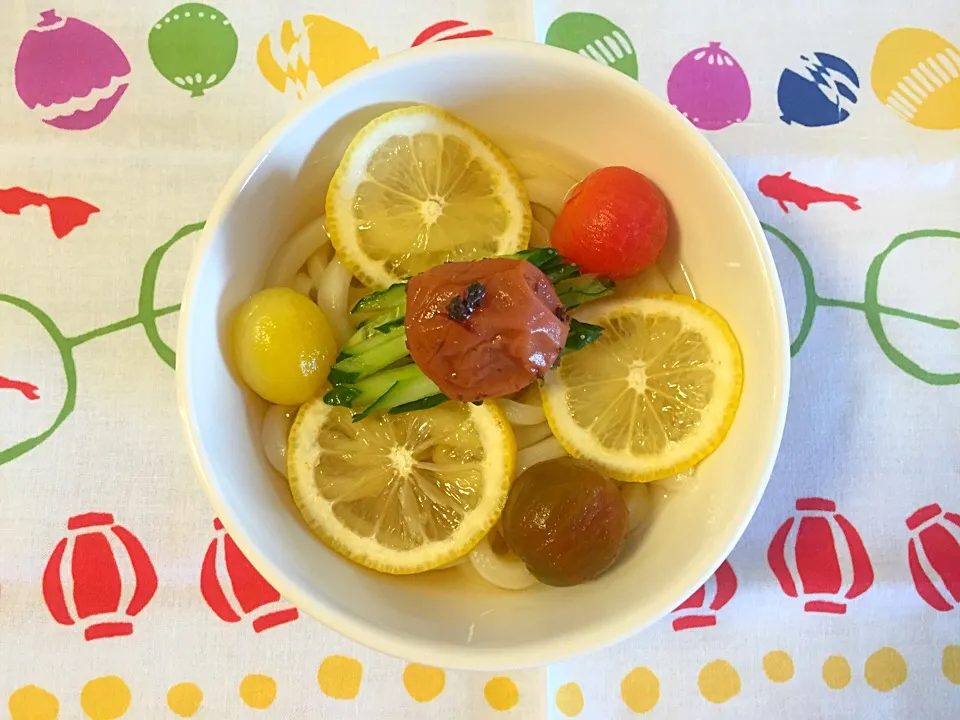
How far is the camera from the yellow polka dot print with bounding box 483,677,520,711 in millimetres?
1051

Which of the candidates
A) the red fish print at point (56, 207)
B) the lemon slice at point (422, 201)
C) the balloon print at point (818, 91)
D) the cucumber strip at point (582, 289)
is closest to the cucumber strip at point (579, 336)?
the cucumber strip at point (582, 289)

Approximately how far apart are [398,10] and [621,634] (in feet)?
3.02

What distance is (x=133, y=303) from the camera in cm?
110

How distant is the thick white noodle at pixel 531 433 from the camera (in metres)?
1.06

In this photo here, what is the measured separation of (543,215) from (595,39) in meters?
0.30

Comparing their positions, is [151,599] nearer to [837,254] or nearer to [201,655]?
[201,655]

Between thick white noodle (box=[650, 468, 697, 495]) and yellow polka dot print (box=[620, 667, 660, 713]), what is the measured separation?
248mm

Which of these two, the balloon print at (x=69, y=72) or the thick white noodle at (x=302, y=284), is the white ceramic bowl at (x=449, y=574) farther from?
the balloon print at (x=69, y=72)

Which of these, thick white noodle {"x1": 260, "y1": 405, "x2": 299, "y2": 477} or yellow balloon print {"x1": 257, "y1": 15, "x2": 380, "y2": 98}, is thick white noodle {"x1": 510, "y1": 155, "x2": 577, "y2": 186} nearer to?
yellow balloon print {"x1": 257, "y1": 15, "x2": 380, "y2": 98}

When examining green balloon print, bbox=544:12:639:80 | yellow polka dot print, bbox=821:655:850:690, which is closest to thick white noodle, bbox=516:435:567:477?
yellow polka dot print, bbox=821:655:850:690

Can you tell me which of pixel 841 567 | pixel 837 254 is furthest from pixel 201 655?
pixel 837 254

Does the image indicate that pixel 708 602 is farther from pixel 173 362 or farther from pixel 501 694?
pixel 173 362

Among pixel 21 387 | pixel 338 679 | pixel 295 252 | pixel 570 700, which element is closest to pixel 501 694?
pixel 570 700

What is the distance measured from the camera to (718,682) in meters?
1.07
